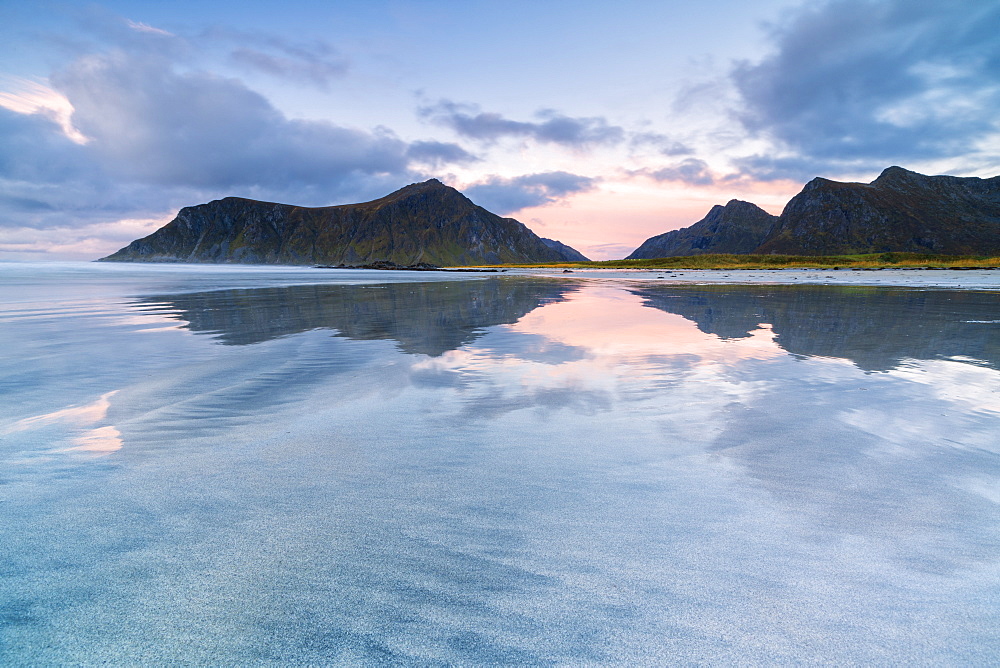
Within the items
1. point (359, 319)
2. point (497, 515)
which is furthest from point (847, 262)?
point (497, 515)

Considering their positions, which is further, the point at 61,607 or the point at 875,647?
the point at 61,607

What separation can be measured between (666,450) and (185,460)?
16.1 feet

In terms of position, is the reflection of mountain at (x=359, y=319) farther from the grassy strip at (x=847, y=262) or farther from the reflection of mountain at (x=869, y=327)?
the grassy strip at (x=847, y=262)

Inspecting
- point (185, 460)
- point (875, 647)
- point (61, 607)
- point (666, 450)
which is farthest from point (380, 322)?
point (875, 647)

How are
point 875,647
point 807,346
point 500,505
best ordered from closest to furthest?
point 875,647
point 500,505
point 807,346

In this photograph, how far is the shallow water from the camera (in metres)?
2.48

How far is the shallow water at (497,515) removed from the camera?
97.7 inches

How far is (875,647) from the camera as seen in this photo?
2.40 meters

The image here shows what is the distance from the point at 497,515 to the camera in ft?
12.1

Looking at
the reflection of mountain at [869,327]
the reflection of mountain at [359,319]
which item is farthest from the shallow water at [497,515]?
the reflection of mountain at [359,319]

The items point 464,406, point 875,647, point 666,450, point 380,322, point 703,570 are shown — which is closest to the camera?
point 875,647

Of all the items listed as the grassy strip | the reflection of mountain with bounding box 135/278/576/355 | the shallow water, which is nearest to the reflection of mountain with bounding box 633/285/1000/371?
the shallow water

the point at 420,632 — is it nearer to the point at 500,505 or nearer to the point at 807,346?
the point at 500,505

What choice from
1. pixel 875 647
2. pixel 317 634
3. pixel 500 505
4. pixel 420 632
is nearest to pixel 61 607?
pixel 317 634
